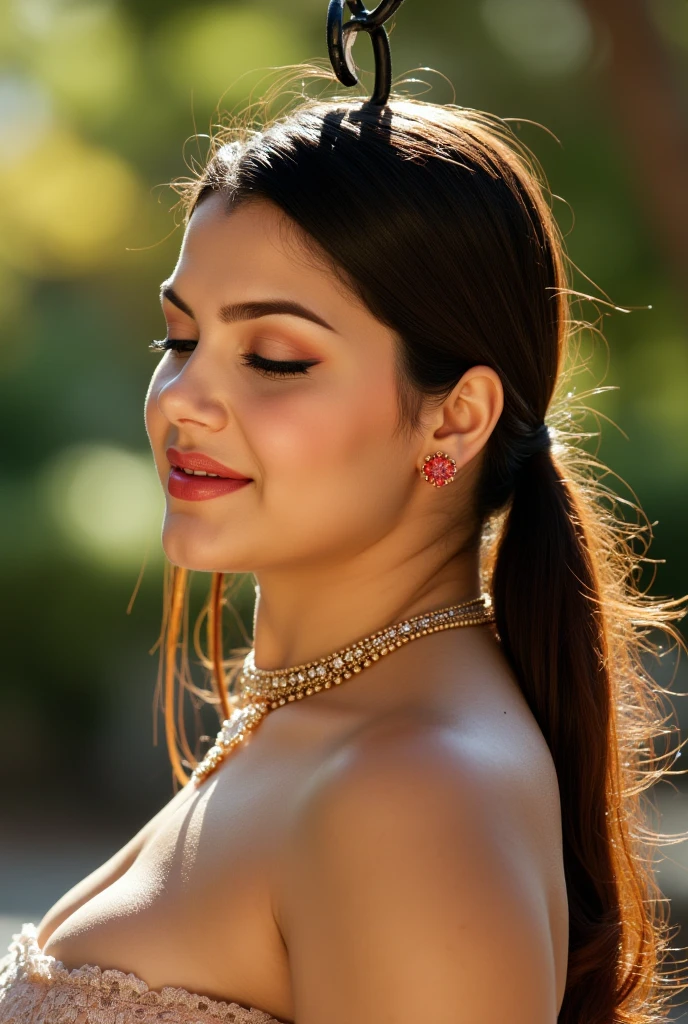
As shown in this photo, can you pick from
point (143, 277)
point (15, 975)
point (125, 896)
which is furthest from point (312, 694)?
point (143, 277)

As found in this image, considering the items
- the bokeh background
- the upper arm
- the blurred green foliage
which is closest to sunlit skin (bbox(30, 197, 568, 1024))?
the upper arm

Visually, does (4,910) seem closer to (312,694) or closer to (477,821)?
(312,694)

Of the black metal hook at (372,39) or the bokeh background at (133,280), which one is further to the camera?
the bokeh background at (133,280)

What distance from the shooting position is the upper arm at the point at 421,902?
104cm

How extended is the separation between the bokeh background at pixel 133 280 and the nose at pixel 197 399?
3.53 metres

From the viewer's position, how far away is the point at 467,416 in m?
1.53

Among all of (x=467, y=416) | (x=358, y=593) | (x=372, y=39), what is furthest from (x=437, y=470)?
(x=372, y=39)

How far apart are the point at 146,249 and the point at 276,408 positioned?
12.6 feet

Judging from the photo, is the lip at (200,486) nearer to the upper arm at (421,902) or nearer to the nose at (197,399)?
the nose at (197,399)

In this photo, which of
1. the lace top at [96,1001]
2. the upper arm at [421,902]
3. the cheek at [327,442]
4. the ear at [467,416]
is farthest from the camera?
the ear at [467,416]

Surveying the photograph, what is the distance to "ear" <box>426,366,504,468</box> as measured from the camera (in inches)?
59.4

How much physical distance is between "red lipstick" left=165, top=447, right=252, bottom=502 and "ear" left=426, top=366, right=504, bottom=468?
0.24 metres

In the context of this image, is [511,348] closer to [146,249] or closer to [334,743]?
[334,743]

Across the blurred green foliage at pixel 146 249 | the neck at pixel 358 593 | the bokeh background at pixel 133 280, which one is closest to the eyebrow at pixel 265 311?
the neck at pixel 358 593
